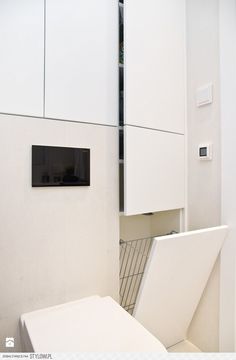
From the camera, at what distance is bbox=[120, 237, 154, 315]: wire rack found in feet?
5.75

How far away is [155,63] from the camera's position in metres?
1.41

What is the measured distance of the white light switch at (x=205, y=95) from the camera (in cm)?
142

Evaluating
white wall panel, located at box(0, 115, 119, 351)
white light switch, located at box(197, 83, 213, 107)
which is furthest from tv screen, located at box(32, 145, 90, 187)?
white light switch, located at box(197, 83, 213, 107)

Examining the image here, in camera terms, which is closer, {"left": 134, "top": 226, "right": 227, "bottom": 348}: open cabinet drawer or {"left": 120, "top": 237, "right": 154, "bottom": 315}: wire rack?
{"left": 134, "top": 226, "right": 227, "bottom": 348}: open cabinet drawer

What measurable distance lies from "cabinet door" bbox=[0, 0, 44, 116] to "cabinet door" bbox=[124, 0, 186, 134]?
1.53ft

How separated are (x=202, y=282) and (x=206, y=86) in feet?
4.16

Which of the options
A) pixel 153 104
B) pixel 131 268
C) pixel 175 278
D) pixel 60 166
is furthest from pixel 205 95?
pixel 131 268

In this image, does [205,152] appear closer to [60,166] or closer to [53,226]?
[60,166]

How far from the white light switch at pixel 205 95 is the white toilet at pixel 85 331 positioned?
133cm

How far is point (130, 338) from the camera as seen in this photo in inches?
36.6

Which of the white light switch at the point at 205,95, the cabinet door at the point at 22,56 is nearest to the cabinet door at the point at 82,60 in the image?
the cabinet door at the point at 22,56

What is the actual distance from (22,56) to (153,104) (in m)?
0.76

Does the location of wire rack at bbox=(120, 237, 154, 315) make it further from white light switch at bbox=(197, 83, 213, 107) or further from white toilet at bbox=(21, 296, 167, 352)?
white light switch at bbox=(197, 83, 213, 107)

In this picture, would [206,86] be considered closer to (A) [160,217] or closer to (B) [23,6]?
(A) [160,217]
